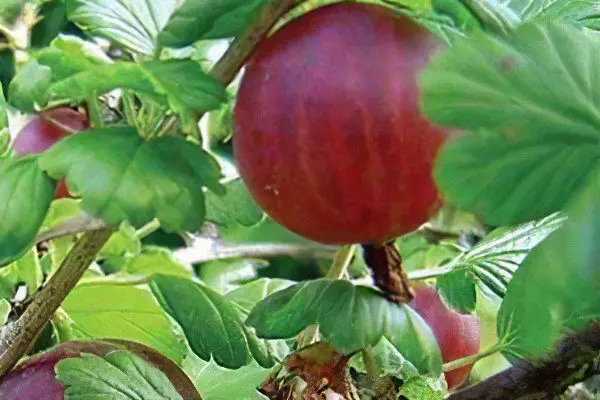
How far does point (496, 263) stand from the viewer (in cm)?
52

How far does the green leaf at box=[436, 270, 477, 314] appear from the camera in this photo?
19.7 inches

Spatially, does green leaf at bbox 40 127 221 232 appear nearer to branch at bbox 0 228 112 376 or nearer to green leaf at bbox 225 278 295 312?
branch at bbox 0 228 112 376

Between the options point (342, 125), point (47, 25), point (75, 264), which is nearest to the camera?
point (342, 125)

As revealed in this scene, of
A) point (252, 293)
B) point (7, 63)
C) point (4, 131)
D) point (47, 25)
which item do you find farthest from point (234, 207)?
point (47, 25)

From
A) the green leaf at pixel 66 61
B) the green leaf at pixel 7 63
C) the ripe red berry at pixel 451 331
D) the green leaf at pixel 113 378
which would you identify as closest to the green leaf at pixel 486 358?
the ripe red berry at pixel 451 331

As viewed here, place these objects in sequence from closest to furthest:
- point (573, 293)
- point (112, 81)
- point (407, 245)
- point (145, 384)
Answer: point (573, 293), point (112, 81), point (145, 384), point (407, 245)

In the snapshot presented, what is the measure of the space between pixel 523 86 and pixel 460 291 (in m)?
0.24

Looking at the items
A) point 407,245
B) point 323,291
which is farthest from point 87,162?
point 407,245

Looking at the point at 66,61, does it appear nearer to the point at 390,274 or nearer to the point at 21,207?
the point at 21,207

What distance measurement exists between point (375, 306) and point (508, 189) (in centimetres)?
18

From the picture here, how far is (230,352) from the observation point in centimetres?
52

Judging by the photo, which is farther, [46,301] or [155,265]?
[155,265]

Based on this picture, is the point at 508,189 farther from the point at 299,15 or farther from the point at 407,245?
the point at 407,245

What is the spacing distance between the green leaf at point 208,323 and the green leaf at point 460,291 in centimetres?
11
